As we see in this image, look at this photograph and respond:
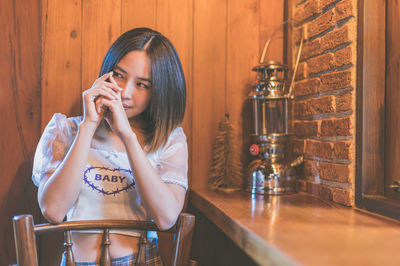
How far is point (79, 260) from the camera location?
1.03 meters

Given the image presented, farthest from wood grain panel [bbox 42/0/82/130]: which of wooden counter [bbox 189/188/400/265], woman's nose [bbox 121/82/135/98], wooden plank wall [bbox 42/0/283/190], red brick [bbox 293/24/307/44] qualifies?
red brick [bbox 293/24/307/44]

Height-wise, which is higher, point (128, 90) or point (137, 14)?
point (137, 14)

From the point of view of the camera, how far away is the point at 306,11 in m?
1.39

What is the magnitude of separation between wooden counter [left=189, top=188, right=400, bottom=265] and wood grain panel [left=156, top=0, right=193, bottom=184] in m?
0.44

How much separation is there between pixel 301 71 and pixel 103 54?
0.79m

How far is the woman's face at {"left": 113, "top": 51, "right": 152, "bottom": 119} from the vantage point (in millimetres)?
1054

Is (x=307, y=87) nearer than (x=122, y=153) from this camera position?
No

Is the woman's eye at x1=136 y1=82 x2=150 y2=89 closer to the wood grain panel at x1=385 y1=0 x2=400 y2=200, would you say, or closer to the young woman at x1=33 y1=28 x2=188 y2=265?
the young woman at x1=33 y1=28 x2=188 y2=265

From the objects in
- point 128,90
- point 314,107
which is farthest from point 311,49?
point 128,90

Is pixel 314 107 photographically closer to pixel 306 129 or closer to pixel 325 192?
pixel 306 129

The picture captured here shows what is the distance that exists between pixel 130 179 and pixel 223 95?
0.59m

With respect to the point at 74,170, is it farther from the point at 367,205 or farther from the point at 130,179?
the point at 367,205

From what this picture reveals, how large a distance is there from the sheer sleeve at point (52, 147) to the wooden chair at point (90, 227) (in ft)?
0.59

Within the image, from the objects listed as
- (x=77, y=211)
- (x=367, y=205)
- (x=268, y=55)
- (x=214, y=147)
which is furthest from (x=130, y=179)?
(x=268, y=55)
